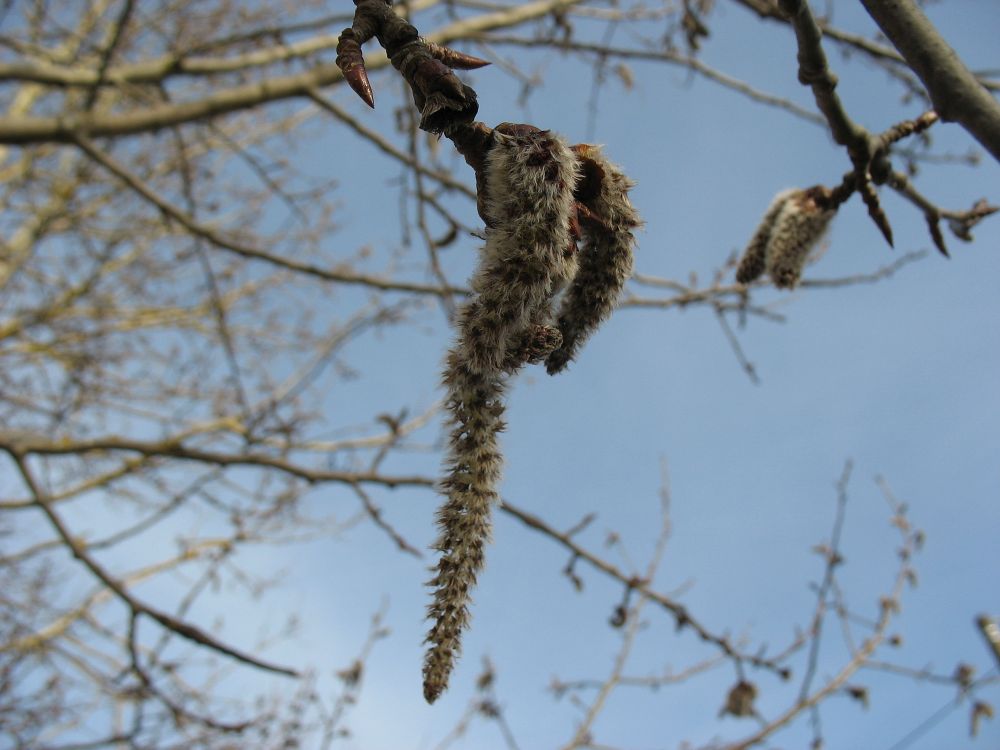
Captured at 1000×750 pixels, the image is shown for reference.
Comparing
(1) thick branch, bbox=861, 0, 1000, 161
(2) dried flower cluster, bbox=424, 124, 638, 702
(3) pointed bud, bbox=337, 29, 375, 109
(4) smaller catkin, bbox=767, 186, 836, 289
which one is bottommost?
(2) dried flower cluster, bbox=424, 124, 638, 702

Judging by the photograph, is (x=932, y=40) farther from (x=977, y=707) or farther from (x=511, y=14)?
(x=977, y=707)

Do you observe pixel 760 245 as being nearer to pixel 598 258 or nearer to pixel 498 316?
pixel 598 258

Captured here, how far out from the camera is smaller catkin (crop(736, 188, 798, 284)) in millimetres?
1875

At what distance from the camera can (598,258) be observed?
3.41ft

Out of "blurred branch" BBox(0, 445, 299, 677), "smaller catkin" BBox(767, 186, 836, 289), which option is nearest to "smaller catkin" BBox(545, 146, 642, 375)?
"smaller catkin" BBox(767, 186, 836, 289)

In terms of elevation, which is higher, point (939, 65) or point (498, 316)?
point (939, 65)

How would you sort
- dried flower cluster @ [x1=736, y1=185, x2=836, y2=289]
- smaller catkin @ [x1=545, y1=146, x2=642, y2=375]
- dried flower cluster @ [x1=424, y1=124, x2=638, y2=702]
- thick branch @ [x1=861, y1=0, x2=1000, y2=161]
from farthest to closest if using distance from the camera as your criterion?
1. dried flower cluster @ [x1=736, y1=185, x2=836, y2=289]
2. thick branch @ [x1=861, y1=0, x2=1000, y2=161]
3. smaller catkin @ [x1=545, y1=146, x2=642, y2=375]
4. dried flower cluster @ [x1=424, y1=124, x2=638, y2=702]

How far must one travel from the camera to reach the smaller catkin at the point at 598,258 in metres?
1.02

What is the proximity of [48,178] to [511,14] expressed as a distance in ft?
19.8

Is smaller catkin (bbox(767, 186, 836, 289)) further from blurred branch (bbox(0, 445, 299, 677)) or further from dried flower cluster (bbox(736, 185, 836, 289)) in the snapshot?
blurred branch (bbox(0, 445, 299, 677))

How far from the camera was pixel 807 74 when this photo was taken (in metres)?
1.54

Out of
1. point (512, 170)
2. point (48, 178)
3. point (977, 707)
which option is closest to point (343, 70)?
point (512, 170)

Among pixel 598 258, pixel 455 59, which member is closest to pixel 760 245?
pixel 598 258

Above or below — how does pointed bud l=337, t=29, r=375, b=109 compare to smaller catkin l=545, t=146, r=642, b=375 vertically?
above
